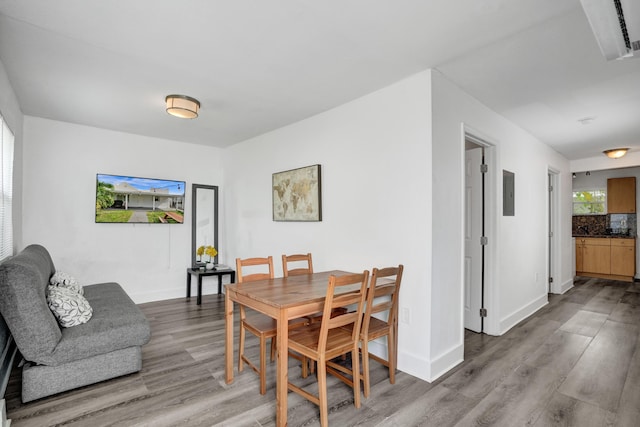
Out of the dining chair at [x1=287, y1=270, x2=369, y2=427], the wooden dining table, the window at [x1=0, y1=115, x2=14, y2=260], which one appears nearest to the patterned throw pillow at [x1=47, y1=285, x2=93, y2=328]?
the window at [x1=0, y1=115, x2=14, y2=260]

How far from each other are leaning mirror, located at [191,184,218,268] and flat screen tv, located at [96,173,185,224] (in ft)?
0.76

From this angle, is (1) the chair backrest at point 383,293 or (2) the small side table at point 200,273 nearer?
(1) the chair backrest at point 383,293

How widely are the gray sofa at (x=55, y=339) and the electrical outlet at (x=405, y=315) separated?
2.08m

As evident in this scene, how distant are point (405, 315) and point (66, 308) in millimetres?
2633

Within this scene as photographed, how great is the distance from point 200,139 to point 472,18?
410 centimetres

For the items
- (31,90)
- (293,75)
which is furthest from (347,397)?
(31,90)

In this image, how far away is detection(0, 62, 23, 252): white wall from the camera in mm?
2609

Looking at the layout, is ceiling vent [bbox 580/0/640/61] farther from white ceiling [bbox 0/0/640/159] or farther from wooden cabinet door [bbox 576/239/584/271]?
wooden cabinet door [bbox 576/239/584/271]

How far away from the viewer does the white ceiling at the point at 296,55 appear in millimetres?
1898

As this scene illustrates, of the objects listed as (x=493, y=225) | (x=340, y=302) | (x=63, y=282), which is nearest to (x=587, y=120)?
(x=493, y=225)

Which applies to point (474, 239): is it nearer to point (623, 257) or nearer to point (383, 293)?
point (383, 293)

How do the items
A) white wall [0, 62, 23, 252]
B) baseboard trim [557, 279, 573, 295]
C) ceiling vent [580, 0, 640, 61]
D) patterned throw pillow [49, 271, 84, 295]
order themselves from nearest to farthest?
ceiling vent [580, 0, 640, 61] < white wall [0, 62, 23, 252] < patterned throw pillow [49, 271, 84, 295] < baseboard trim [557, 279, 573, 295]

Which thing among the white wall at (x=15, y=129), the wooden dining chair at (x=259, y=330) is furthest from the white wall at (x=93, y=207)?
the wooden dining chair at (x=259, y=330)

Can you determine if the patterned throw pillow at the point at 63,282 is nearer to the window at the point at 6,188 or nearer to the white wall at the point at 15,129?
the window at the point at 6,188
